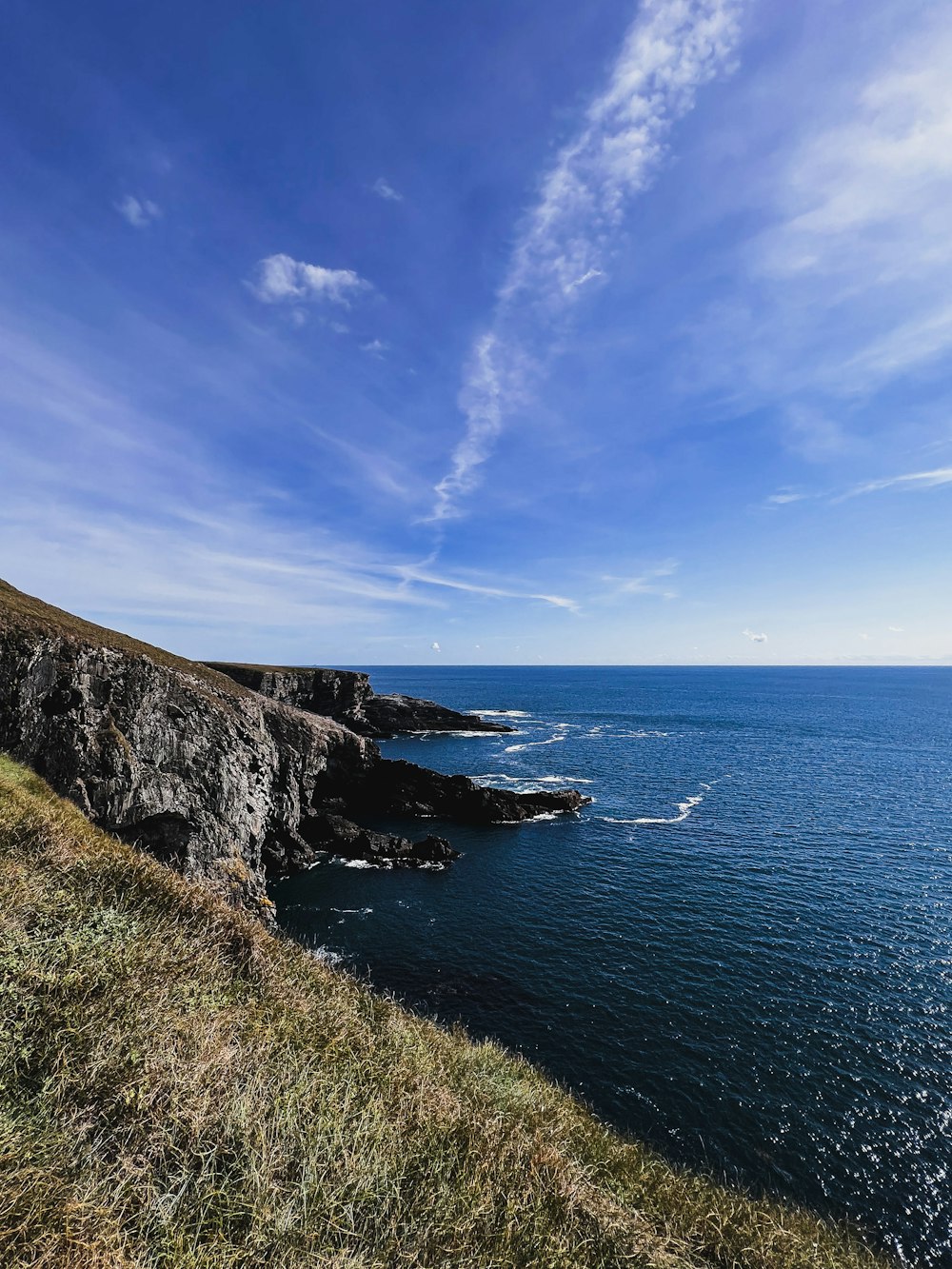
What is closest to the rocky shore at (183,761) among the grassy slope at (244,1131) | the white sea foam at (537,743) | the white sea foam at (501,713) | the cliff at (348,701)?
the grassy slope at (244,1131)

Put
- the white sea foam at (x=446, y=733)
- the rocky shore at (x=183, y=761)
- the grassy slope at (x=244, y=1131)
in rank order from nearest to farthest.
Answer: the grassy slope at (x=244, y=1131) < the rocky shore at (x=183, y=761) < the white sea foam at (x=446, y=733)

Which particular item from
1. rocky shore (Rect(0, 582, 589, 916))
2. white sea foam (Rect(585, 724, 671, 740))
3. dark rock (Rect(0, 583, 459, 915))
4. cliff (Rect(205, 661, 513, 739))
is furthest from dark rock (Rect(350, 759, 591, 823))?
white sea foam (Rect(585, 724, 671, 740))

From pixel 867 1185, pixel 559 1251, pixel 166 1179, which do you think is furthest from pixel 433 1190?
pixel 867 1185

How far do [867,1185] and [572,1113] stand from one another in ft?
38.3

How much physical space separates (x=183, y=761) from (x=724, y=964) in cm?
3869

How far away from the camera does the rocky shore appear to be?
1296 inches

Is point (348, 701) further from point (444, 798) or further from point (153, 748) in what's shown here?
point (153, 748)

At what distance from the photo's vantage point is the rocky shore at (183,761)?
3291 centimetres

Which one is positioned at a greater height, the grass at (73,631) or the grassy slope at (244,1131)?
the grass at (73,631)

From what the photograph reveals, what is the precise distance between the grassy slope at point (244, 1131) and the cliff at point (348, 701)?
87007 mm

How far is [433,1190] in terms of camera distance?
27.6 ft

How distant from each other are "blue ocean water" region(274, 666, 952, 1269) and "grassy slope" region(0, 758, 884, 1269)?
6423 mm

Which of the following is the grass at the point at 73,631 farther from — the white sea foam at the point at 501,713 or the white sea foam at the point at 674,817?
the white sea foam at the point at 501,713

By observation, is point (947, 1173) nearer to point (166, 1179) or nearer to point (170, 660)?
point (166, 1179)
